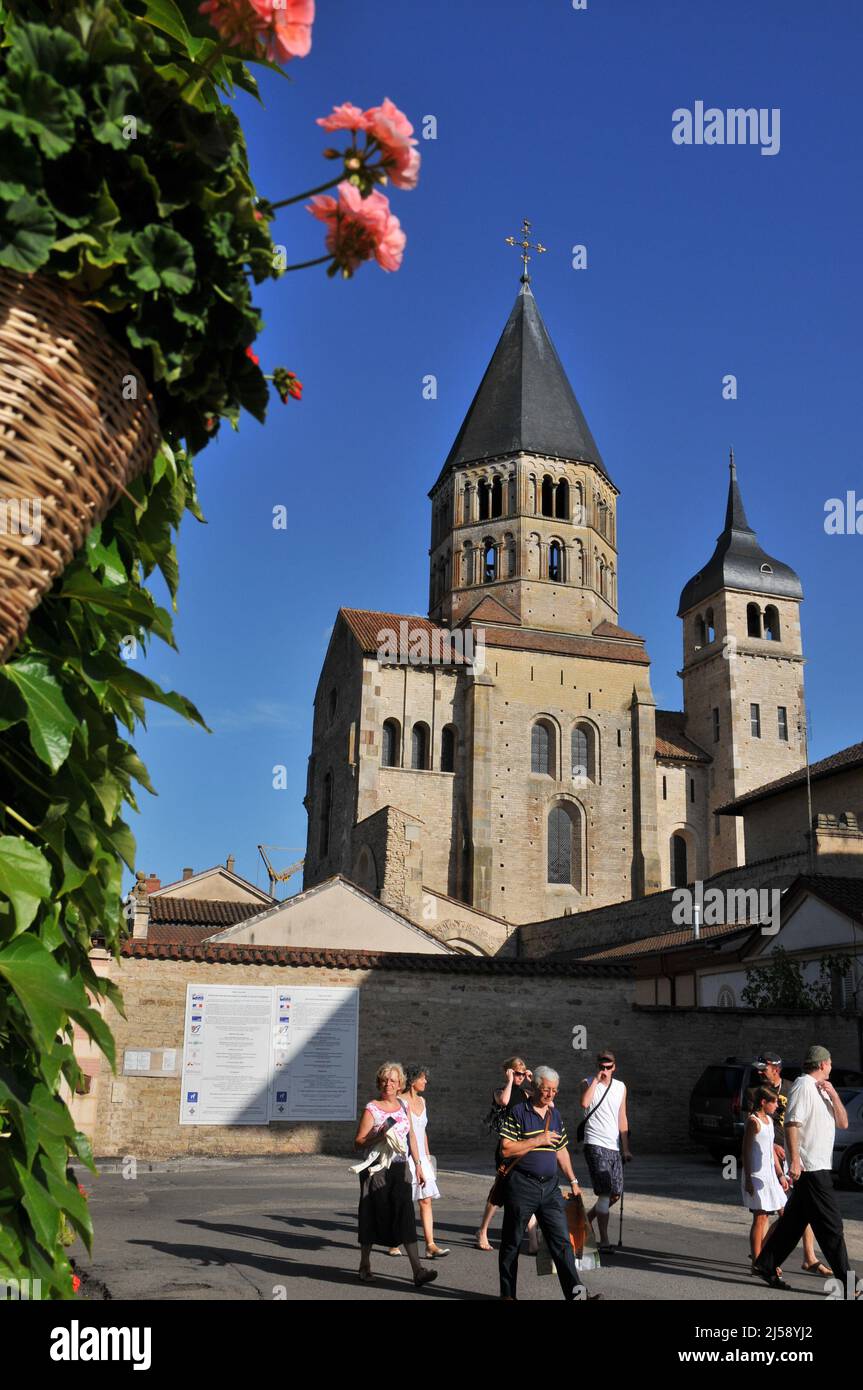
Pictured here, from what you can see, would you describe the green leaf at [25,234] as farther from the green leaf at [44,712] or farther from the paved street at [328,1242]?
the paved street at [328,1242]

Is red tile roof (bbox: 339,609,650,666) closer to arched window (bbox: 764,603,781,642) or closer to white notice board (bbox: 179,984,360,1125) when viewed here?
arched window (bbox: 764,603,781,642)

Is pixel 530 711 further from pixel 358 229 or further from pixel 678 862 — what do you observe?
pixel 358 229

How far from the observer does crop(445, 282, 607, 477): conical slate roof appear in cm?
5725

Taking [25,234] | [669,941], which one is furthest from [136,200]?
[669,941]

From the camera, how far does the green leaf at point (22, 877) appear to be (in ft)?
5.48

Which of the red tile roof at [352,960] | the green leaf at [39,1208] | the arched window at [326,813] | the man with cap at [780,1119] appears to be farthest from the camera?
the arched window at [326,813]

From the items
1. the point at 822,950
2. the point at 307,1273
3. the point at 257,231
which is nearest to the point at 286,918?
the point at 822,950

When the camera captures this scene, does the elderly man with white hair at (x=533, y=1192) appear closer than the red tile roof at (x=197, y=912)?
Yes

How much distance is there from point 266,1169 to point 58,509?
18505 millimetres

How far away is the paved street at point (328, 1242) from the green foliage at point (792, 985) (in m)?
7.94

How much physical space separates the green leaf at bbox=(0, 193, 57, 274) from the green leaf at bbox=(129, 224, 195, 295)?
0.43ft

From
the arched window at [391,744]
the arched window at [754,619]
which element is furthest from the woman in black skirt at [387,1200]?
the arched window at [754,619]
